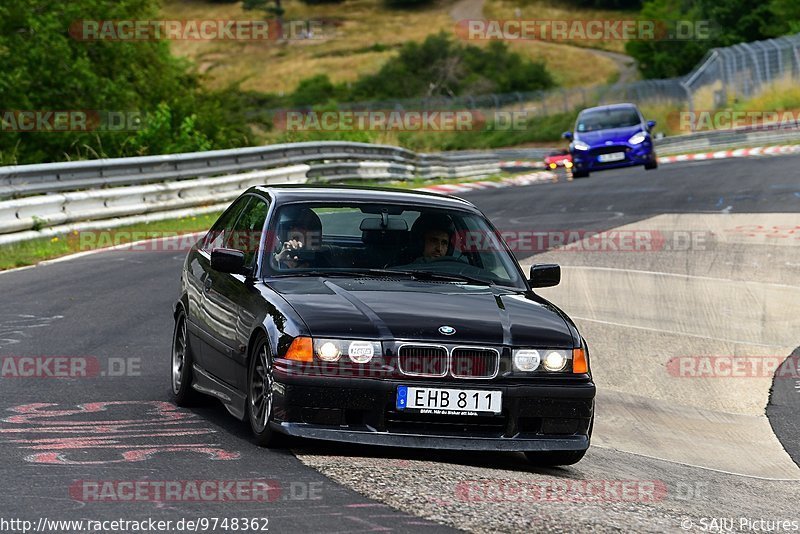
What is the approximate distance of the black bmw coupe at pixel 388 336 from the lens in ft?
22.0

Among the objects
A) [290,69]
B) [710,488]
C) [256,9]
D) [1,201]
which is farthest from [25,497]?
[256,9]

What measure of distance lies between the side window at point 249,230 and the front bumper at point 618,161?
2407 centimetres

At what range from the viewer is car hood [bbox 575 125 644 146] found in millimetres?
31781

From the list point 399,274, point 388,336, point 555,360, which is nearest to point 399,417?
point 388,336

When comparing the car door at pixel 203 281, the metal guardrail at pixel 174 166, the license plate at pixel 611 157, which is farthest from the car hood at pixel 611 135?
the car door at pixel 203 281

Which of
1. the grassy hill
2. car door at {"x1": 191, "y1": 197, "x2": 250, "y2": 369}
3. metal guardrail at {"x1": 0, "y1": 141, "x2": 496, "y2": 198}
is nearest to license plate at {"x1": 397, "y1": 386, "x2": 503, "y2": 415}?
car door at {"x1": 191, "y1": 197, "x2": 250, "y2": 369}

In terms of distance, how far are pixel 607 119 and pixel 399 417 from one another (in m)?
26.4

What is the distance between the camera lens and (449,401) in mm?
6738

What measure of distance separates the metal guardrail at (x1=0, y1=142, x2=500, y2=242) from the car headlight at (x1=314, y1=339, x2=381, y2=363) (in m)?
10.9

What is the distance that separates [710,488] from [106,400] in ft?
12.1

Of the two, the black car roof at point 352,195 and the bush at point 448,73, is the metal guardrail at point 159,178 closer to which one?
the black car roof at point 352,195

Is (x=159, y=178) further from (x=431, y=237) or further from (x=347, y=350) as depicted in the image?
(x=347, y=350)

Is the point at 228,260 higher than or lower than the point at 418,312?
higher

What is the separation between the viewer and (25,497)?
5691mm
